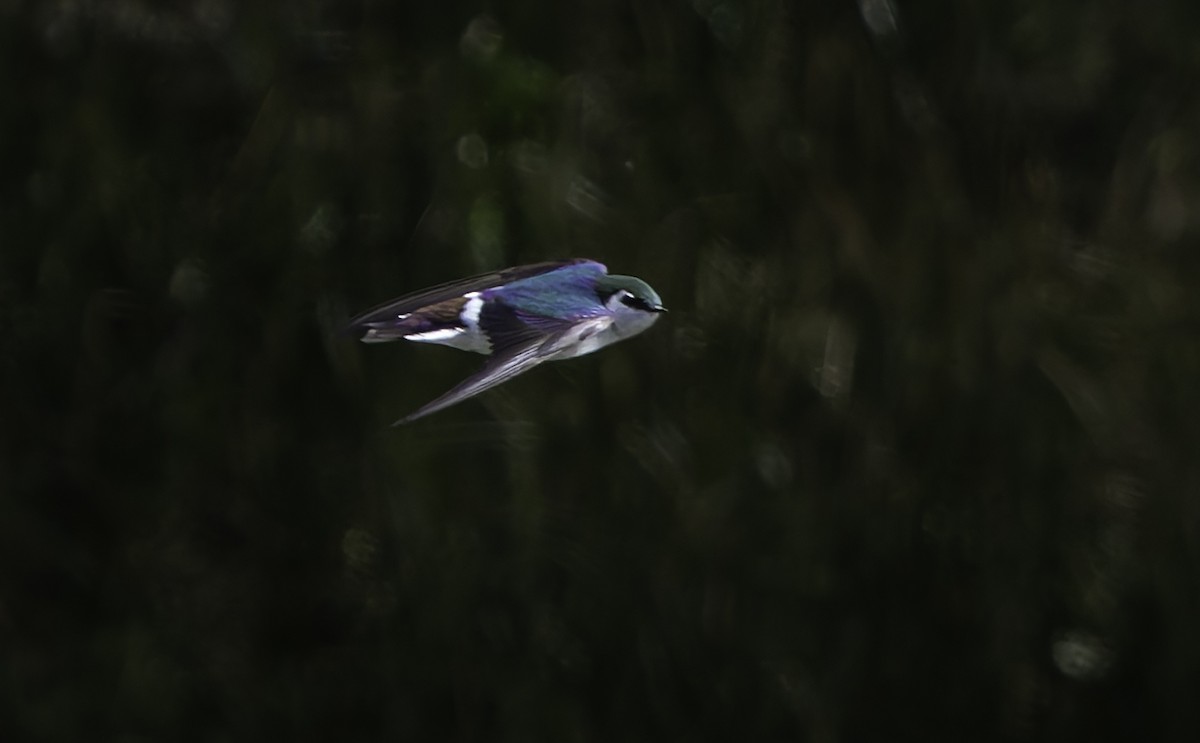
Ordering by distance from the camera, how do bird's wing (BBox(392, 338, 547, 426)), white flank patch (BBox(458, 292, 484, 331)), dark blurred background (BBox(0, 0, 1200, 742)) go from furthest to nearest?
dark blurred background (BBox(0, 0, 1200, 742))
white flank patch (BBox(458, 292, 484, 331))
bird's wing (BBox(392, 338, 547, 426))

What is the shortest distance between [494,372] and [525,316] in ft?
0.24

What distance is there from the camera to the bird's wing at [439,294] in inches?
14.6

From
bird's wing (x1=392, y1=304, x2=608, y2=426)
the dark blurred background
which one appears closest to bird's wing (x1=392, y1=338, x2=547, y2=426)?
bird's wing (x1=392, y1=304, x2=608, y2=426)

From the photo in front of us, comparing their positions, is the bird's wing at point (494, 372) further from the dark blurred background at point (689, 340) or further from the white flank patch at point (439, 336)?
the dark blurred background at point (689, 340)

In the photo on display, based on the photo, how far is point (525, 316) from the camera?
13.9 inches

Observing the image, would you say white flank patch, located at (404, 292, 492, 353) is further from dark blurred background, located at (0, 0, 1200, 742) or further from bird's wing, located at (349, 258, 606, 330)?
dark blurred background, located at (0, 0, 1200, 742)

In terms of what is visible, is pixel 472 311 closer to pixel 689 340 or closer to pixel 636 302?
pixel 636 302

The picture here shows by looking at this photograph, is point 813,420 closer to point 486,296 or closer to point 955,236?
point 955,236

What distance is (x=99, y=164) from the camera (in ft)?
3.59

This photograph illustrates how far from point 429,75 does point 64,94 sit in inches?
11.1

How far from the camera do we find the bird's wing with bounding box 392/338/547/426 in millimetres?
256

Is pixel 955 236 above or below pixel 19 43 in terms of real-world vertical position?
below

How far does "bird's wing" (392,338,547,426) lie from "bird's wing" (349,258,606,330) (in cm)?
6

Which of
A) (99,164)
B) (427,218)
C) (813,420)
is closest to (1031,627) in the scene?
(813,420)
